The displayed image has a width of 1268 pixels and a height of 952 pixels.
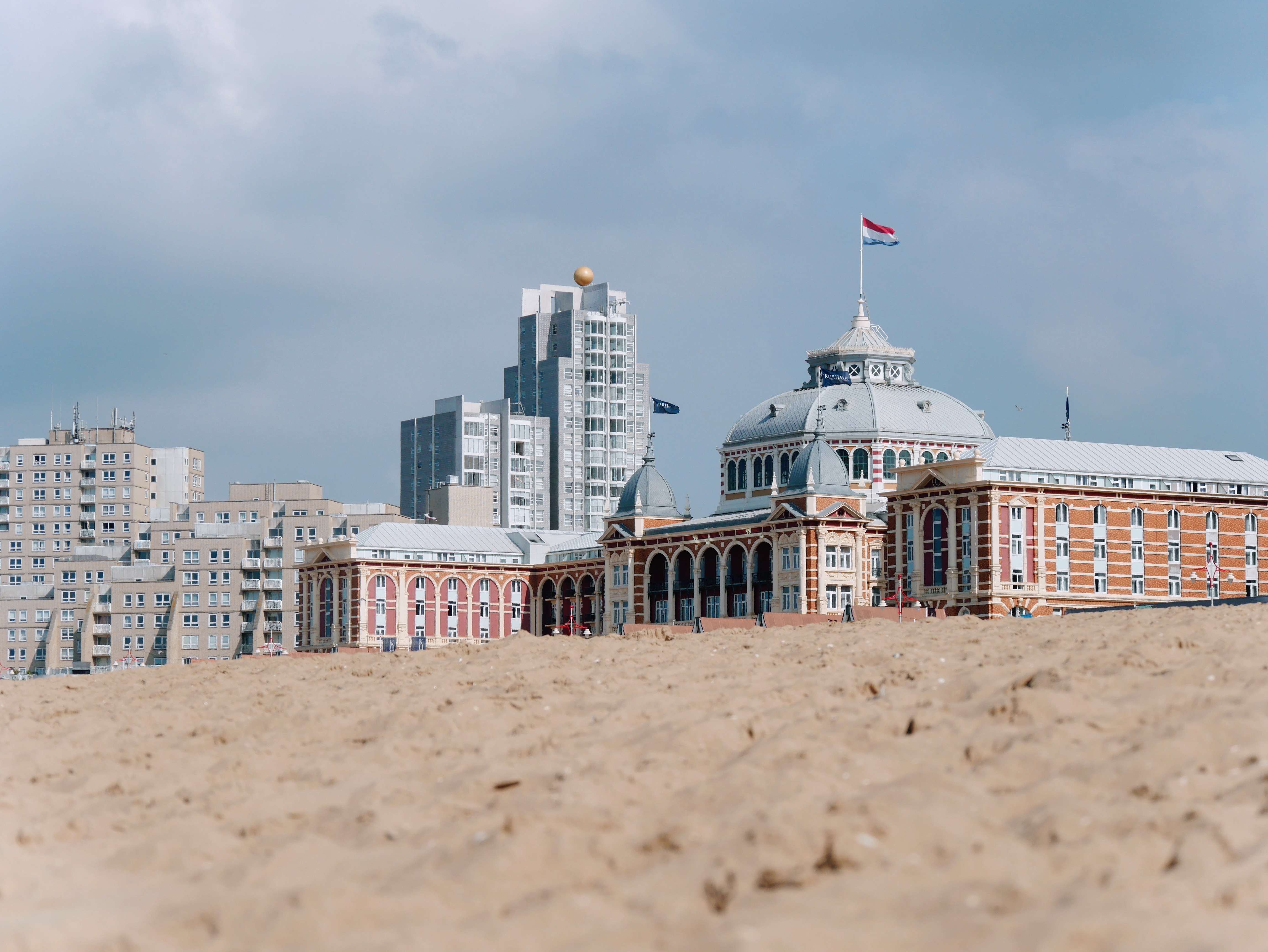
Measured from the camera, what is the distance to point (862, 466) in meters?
119

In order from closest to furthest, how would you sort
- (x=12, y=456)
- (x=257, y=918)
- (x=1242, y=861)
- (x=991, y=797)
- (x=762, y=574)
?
(x=1242, y=861), (x=257, y=918), (x=991, y=797), (x=762, y=574), (x=12, y=456)

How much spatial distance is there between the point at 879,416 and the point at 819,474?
10473 millimetres

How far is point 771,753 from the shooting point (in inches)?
739

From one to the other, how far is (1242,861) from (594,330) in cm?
18156

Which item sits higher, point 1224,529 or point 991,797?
point 1224,529

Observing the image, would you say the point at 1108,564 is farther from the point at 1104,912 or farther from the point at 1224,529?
the point at 1104,912

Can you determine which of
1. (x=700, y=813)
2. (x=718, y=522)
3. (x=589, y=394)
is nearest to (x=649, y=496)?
(x=718, y=522)

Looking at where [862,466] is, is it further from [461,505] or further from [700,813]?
[700,813]

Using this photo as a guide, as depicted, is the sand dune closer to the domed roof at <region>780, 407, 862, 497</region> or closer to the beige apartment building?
the domed roof at <region>780, 407, 862, 497</region>

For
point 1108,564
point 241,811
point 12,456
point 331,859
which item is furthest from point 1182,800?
point 12,456

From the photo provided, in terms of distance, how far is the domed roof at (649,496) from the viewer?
5049 inches

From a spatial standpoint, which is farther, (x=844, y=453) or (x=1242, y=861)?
(x=844, y=453)

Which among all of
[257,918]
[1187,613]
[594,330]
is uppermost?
[594,330]

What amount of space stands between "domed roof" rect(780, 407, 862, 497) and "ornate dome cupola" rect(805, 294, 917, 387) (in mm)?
13201
